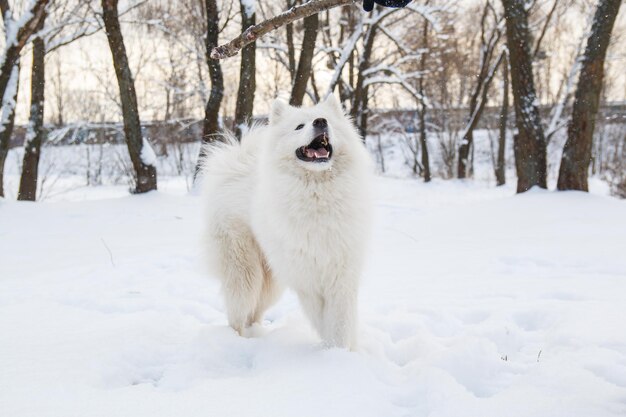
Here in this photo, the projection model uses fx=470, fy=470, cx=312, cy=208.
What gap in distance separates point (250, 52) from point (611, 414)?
8.57 metres

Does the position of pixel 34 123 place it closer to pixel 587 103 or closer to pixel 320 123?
→ pixel 320 123

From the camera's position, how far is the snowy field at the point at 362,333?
80.7 inches

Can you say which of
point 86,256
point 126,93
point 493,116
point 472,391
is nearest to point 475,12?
point 493,116

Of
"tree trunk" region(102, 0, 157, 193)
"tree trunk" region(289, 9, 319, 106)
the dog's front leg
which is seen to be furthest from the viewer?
"tree trunk" region(289, 9, 319, 106)

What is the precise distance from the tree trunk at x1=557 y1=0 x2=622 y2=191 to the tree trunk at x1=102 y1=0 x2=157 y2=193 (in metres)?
7.20

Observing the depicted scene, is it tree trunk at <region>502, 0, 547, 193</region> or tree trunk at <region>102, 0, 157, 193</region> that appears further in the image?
tree trunk at <region>102, 0, 157, 193</region>

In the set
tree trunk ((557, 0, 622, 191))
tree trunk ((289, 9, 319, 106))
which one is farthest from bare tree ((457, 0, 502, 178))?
tree trunk ((557, 0, 622, 191))

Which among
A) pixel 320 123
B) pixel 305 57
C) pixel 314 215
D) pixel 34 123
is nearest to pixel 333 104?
pixel 320 123

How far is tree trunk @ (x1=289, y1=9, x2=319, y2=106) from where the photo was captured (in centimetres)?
925

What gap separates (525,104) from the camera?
7617mm

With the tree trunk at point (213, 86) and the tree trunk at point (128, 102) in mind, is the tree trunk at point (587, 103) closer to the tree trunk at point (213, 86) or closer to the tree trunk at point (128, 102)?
the tree trunk at point (213, 86)

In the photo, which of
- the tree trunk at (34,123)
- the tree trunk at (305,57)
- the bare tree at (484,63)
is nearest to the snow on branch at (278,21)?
the tree trunk at (305,57)

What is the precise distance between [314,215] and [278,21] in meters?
1.26

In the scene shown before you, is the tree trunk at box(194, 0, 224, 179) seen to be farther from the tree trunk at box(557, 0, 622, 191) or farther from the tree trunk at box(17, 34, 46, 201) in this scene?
the tree trunk at box(557, 0, 622, 191)
